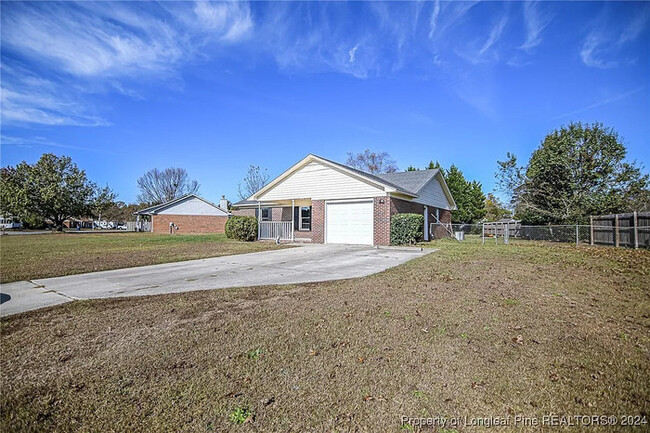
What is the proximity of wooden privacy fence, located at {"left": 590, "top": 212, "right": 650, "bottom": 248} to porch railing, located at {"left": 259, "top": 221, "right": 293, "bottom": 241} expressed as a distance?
55.6ft

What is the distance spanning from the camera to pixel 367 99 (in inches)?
711

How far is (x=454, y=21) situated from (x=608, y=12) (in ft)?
15.1

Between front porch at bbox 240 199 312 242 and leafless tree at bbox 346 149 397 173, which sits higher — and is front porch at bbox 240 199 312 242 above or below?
below

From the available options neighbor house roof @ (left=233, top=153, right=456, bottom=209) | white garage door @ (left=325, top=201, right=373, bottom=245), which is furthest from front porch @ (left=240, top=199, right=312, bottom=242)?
white garage door @ (left=325, top=201, right=373, bottom=245)

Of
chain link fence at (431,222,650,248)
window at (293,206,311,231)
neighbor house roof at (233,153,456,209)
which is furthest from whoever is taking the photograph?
window at (293,206,311,231)

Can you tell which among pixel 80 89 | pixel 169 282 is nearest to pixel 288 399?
pixel 169 282

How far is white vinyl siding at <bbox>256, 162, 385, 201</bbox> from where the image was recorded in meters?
16.6

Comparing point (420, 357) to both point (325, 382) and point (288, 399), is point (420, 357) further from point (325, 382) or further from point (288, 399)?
point (288, 399)

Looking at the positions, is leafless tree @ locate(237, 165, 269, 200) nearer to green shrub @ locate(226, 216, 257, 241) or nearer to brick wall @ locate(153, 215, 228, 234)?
brick wall @ locate(153, 215, 228, 234)

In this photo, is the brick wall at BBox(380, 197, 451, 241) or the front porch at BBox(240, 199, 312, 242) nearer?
the brick wall at BBox(380, 197, 451, 241)

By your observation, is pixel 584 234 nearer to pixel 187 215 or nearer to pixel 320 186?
pixel 320 186

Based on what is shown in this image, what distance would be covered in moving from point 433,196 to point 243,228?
44.0ft

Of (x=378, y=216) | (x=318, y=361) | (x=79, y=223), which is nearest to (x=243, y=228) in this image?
(x=378, y=216)

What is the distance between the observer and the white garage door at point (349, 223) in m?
16.5
